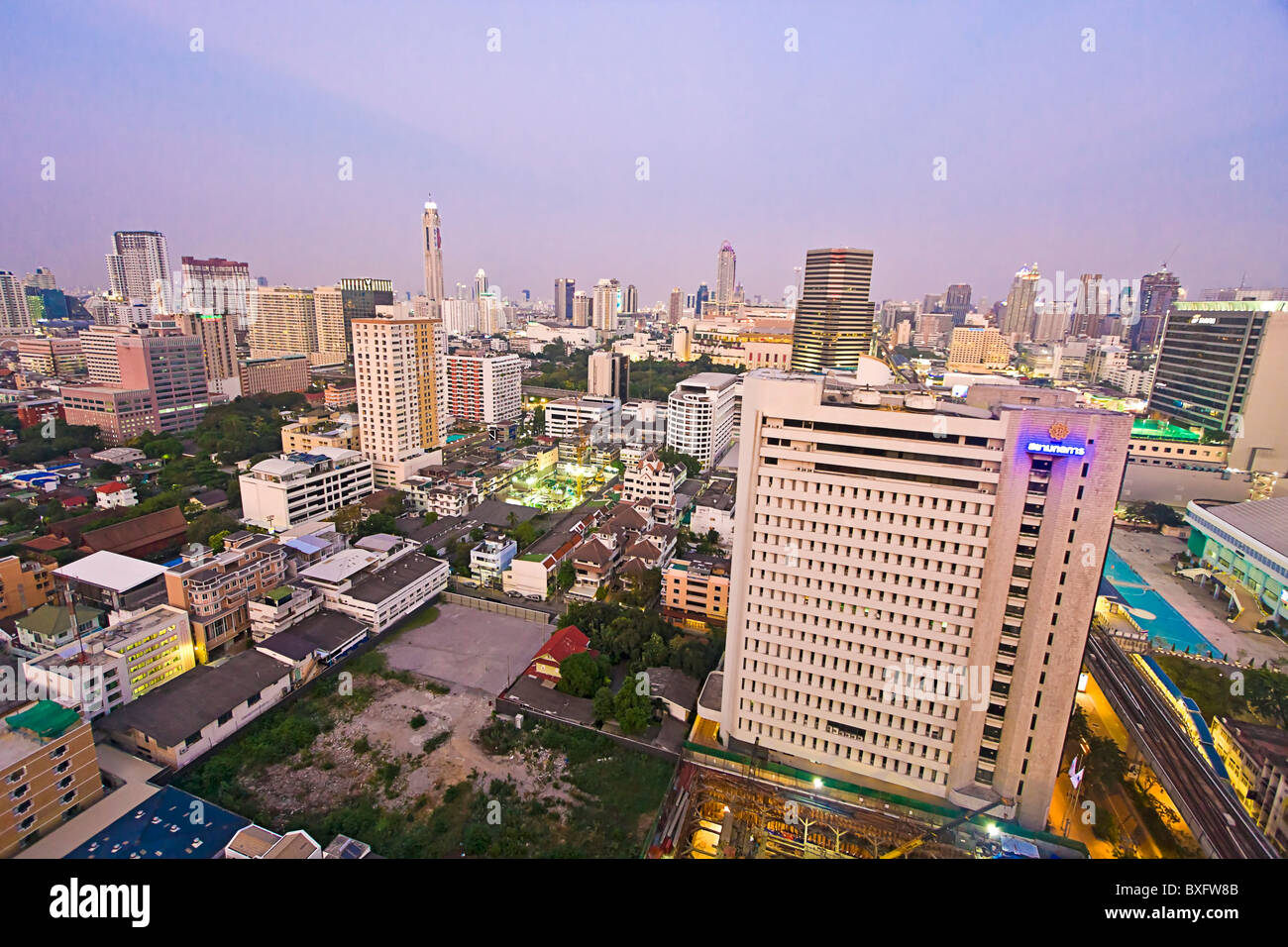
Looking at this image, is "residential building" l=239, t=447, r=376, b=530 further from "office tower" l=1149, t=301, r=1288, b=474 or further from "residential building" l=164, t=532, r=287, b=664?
"office tower" l=1149, t=301, r=1288, b=474

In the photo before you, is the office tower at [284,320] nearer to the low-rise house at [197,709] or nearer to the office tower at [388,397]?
the office tower at [388,397]

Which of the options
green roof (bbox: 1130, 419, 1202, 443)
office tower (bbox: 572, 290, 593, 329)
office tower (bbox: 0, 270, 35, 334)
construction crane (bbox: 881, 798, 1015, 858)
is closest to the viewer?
construction crane (bbox: 881, 798, 1015, 858)

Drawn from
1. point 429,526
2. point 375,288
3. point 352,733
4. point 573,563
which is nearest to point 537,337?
point 375,288

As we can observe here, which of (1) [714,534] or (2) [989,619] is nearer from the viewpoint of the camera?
(2) [989,619]

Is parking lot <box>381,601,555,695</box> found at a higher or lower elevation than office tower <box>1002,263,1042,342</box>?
lower

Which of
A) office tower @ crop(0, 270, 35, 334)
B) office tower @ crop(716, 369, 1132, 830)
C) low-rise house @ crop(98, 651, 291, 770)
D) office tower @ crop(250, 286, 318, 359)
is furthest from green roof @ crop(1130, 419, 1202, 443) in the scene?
office tower @ crop(0, 270, 35, 334)

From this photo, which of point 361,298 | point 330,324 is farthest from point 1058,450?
point 361,298

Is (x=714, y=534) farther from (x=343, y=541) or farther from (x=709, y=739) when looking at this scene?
(x=343, y=541)
